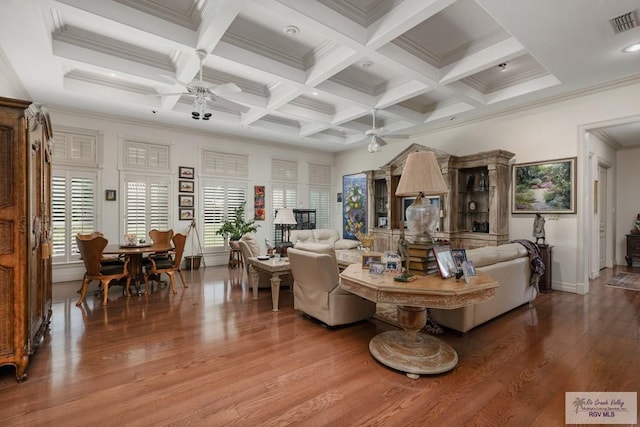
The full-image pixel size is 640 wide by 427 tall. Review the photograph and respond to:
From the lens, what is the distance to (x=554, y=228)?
16.8ft

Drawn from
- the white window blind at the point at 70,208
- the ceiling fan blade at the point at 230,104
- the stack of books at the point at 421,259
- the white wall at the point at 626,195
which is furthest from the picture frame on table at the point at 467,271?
the white wall at the point at 626,195

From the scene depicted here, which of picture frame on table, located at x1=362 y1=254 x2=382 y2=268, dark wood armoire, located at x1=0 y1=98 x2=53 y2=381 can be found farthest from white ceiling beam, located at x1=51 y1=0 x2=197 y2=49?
picture frame on table, located at x1=362 y1=254 x2=382 y2=268

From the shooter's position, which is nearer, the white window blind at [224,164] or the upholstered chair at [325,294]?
the upholstered chair at [325,294]

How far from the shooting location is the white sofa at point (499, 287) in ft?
10.3

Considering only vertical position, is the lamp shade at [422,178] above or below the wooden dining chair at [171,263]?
above

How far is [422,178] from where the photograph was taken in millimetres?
2551

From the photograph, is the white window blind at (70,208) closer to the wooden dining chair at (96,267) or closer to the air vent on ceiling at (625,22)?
the wooden dining chair at (96,267)

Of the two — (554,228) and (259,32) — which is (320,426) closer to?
(259,32)

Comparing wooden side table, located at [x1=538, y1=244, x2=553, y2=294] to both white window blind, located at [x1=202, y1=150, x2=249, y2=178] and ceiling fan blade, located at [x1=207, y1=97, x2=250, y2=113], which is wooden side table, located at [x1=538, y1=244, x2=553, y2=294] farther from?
white window blind, located at [x1=202, y1=150, x2=249, y2=178]

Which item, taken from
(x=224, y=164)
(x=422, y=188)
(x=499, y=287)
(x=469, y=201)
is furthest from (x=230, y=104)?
(x=499, y=287)

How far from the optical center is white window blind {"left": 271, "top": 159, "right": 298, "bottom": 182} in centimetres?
840

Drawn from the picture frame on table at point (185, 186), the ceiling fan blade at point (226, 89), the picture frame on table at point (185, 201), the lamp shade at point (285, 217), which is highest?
the ceiling fan blade at point (226, 89)

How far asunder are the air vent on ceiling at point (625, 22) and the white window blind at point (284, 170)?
22.5ft

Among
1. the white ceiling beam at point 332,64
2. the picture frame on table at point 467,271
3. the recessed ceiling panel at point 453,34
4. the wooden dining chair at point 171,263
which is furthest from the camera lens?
the wooden dining chair at point 171,263
